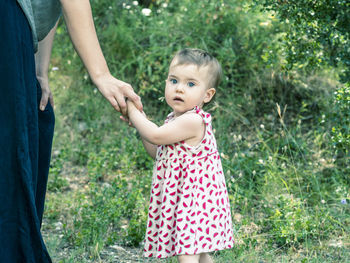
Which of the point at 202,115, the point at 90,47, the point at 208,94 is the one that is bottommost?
the point at 202,115

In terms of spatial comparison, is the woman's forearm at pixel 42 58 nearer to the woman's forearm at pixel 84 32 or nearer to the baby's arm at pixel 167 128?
the woman's forearm at pixel 84 32

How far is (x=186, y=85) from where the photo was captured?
8.13ft

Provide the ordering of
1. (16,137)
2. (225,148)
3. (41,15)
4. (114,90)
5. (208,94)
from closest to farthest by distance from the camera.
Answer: (16,137), (41,15), (114,90), (208,94), (225,148)

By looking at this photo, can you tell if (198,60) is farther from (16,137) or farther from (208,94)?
(16,137)

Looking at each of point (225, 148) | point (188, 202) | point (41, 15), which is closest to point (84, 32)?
point (41, 15)

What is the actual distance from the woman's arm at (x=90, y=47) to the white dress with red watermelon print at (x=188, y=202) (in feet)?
1.08

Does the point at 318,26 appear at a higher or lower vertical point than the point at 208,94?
higher

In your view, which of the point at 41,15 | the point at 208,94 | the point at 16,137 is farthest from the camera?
the point at 208,94

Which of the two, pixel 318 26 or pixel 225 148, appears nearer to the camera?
pixel 318 26

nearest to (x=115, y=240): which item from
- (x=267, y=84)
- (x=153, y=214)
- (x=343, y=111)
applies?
(x=153, y=214)

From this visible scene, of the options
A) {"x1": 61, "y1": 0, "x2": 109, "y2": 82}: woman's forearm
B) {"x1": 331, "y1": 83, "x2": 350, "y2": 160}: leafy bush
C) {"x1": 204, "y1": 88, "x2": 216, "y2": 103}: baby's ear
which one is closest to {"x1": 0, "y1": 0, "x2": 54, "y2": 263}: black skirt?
{"x1": 61, "y1": 0, "x2": 109, "y2": 82}: woman's forearm

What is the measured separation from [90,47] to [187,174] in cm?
69

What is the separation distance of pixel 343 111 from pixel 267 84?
1.45 metres

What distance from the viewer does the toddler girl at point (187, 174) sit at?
7.91ft
